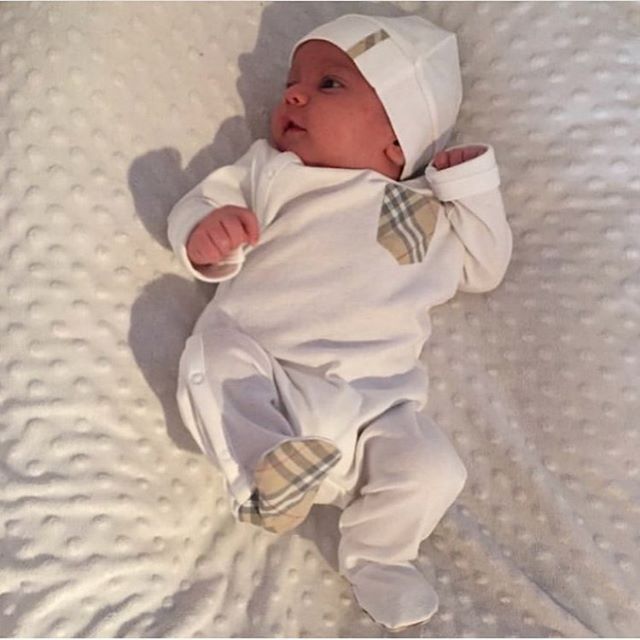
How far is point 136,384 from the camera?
3.63ft

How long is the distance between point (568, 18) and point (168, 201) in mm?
585

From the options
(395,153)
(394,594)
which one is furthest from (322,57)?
(394,594)

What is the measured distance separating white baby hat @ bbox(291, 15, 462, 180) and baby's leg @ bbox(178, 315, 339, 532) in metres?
0.33

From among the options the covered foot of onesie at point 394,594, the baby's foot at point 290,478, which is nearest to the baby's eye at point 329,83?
the baby's foot at point 290,478

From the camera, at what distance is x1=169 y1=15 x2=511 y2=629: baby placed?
40.9 inches

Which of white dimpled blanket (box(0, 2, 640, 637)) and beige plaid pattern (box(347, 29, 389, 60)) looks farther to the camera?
beige plaid pattern (box(347, 29, 389, 60))

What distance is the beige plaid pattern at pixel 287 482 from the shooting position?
976 mm

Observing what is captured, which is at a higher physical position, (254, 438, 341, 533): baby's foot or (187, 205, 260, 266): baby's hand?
(187, 205, 260, 266): baby's hand

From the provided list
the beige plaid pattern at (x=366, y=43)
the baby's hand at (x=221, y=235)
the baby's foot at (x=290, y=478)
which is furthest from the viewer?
the beige plaid pattern at (x=366, y=43)

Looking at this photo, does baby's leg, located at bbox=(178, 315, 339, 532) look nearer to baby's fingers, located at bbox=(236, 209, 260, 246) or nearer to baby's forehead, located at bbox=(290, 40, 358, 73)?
baby's fingers, located at bbox=(236, 209, 260, 246)

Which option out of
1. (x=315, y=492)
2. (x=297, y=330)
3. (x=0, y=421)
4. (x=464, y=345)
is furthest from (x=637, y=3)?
(x=0, y=421)

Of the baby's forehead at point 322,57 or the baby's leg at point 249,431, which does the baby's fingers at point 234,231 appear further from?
the baby's forehead at point 322,57

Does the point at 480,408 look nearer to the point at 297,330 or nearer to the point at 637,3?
the point at 297,330

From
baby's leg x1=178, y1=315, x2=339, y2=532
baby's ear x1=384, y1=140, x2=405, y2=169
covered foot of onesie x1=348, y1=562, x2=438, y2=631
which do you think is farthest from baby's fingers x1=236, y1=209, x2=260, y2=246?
covered foot of onesie x1=348, y1=562, x2=438, y2=631
